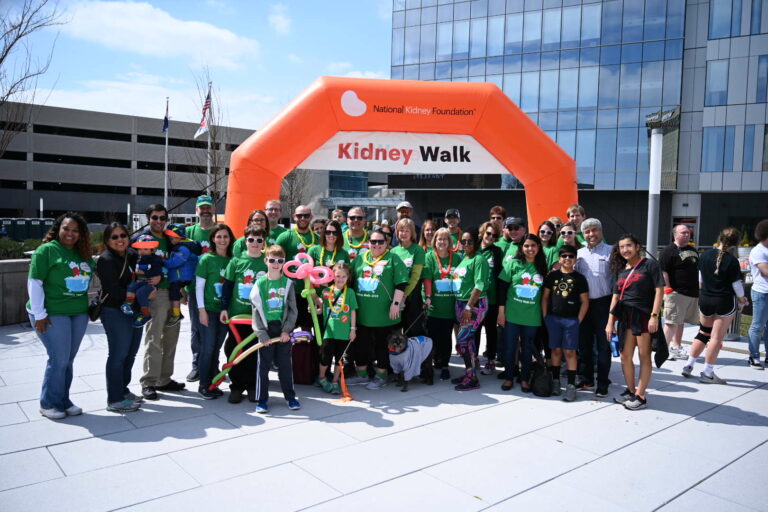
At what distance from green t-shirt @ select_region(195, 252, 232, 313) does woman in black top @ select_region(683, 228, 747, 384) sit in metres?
5.54

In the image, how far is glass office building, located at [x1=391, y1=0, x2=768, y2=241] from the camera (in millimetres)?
29250

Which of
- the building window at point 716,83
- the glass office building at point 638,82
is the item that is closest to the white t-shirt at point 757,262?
the glass office building at point 638,82

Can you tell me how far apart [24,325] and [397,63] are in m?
32.3

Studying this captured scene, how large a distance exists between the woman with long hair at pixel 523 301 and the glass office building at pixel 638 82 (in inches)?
1114

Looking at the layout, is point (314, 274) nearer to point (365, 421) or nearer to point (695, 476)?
point (365, 421)

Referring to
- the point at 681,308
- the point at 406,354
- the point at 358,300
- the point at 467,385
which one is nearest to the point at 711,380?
the point at 681,308

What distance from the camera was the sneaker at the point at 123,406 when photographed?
4934 millimetres

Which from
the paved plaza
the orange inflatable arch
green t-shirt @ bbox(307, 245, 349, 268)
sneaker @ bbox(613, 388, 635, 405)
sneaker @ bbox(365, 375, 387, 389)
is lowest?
the paved plaza

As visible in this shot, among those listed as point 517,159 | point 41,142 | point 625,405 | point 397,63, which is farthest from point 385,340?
point 41,142

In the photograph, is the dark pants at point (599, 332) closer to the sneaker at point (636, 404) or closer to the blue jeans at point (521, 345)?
the sneaker at point (636, 404)

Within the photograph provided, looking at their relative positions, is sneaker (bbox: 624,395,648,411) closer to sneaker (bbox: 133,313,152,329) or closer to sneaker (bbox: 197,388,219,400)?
sneaker (bbox: 197,388,219,400)

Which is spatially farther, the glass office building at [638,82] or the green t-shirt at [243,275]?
the glass office building at [638,82]

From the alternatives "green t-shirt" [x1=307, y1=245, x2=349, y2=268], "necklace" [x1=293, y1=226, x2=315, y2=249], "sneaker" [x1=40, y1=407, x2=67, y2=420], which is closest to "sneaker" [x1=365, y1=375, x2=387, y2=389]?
"green t-shirt" [x1=307, y1=245, x2=349, y2=268]

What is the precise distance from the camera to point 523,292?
5.71m
